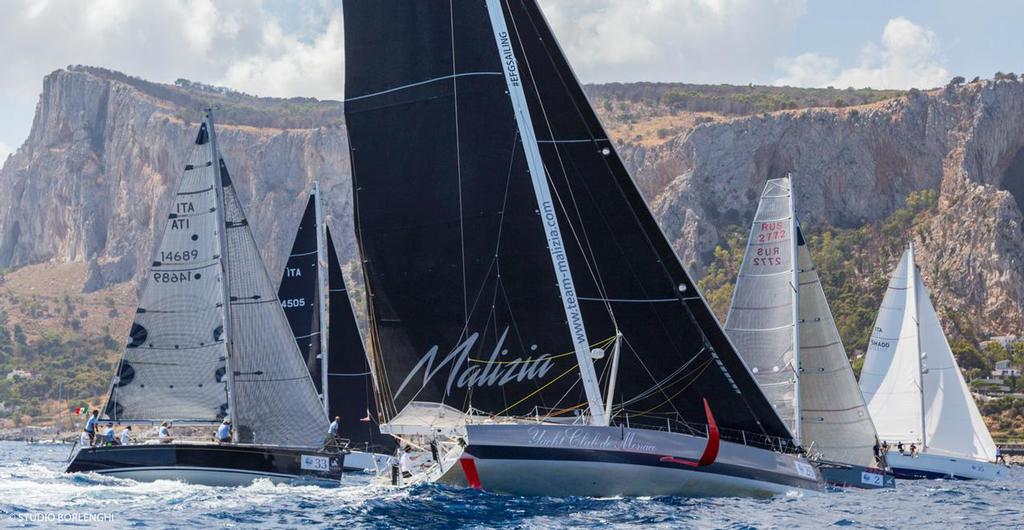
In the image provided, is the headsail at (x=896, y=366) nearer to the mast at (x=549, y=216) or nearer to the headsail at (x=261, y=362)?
the headsail at (x=261, y=362)

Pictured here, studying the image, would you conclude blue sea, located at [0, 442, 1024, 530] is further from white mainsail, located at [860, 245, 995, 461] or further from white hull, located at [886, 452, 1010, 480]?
white mainsail, located at [860, 245, 995, 461]

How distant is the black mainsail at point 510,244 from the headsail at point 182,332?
309 inches

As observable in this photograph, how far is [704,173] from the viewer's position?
13038 centimetres

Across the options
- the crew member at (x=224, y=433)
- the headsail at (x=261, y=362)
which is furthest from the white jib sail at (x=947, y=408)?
the crew member at (x=224, y=433)

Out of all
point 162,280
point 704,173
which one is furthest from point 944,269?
point 162,280

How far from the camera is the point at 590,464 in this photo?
2133cm

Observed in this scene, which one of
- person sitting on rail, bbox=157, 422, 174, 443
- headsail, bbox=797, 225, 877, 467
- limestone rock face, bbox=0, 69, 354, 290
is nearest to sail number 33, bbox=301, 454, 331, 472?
person sitting on rail, bbox=157, 422, 174, 443

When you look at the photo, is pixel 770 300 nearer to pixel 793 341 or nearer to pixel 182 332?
pixel 793 341

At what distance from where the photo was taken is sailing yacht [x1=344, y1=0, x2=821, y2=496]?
74.7 feet

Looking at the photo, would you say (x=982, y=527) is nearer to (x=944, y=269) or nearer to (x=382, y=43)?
(x=382, y=43)

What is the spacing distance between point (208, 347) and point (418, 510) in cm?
1098

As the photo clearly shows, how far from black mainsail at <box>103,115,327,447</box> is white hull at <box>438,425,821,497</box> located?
30.2 feet

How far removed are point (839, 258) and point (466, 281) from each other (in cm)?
9998

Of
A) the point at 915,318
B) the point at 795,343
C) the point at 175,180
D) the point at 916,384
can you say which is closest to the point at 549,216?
the point at 795,343
